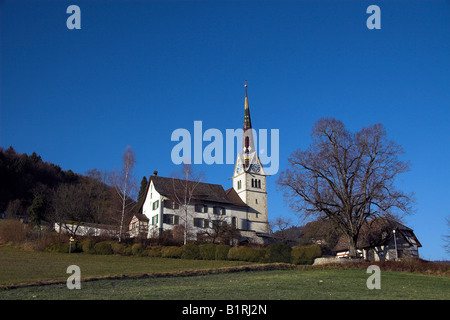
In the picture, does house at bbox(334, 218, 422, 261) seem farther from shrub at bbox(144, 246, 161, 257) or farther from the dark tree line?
the dark tree line

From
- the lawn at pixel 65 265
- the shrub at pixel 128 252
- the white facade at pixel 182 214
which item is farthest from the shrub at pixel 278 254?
the white facade at pixel 182 214

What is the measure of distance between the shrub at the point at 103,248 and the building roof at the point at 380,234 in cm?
2226

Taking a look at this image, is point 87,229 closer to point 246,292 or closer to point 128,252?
point 128,252

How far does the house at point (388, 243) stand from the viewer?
44844mm

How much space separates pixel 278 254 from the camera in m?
40.5

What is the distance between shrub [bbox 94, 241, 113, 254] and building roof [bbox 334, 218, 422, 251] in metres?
22.3

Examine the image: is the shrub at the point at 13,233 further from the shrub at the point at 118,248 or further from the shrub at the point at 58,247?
the shrub at the point at 118,248

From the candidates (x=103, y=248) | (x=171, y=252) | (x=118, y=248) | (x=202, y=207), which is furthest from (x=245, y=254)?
(x=202, y=207)

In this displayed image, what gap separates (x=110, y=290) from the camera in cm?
1883

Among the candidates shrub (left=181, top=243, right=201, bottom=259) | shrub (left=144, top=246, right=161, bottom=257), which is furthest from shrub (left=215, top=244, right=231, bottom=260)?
shrub (left=144, top=246, right=161, bottom=257)

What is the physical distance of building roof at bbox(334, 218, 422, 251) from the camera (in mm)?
42066

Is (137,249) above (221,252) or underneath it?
above

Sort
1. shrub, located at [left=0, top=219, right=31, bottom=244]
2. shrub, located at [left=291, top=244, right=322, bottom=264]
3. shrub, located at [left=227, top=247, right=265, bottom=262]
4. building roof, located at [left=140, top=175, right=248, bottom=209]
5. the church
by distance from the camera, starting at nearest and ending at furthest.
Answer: shrub, located at [left=291, top=244, right=322, bottom=264], shrub, located at [left=227, top=247, right=265, bottom=262], shrub, located at [left=0, top=219, right=31, bottom=244], the church, building roof, located at [left=140, top=175, right=248, bottom=209]

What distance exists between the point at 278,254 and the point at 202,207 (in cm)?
2026
